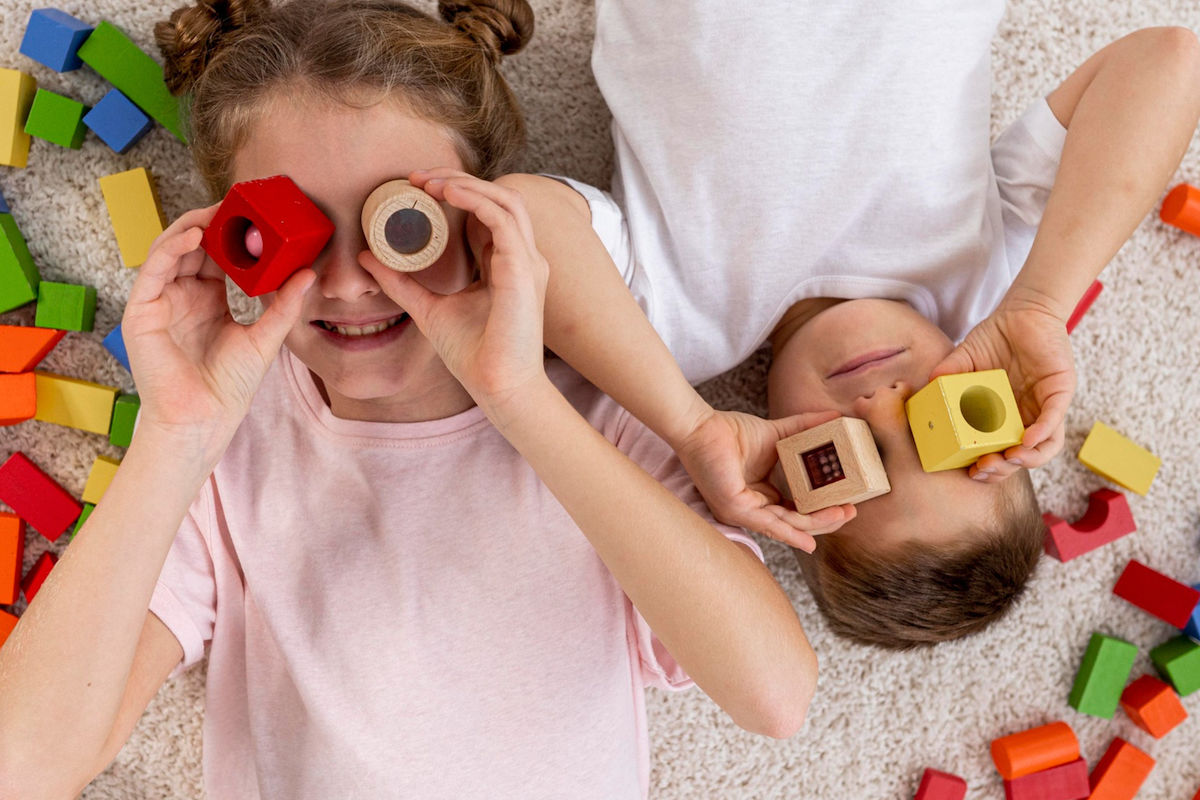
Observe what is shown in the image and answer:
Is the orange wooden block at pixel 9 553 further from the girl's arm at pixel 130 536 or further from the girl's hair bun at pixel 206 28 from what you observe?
the girl's hair bun at pixel 206 28

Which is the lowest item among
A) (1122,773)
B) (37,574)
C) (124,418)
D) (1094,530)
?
(1122,773)

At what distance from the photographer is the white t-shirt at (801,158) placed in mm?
941

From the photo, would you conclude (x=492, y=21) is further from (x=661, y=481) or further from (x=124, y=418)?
(x=124, y=418)

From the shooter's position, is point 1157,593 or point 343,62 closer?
point 343,62

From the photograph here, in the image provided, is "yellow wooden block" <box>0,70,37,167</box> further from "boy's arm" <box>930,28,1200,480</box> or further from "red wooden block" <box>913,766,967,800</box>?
"red wooden block" <box>913,766,967,800</box>

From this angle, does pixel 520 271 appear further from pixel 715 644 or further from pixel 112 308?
pixel 112 308

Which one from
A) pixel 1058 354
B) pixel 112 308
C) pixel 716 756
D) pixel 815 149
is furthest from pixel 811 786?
pixel 112 308

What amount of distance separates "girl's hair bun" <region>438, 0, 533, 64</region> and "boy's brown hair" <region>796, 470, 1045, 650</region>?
597 millimetres

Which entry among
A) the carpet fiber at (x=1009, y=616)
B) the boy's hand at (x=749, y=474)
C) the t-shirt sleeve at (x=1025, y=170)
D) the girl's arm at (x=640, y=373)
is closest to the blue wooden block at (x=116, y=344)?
the carpet fiber at (x=1009, y=616)

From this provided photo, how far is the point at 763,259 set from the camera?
98 cm

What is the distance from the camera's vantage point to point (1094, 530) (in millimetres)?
1117

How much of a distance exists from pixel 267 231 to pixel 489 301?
0.62ft

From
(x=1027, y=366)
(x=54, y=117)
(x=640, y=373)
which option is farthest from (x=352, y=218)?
(x=1027, y=366)

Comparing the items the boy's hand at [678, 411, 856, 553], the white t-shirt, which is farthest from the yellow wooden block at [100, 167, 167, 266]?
the boy's hand at [678, 411, 856, 553]
